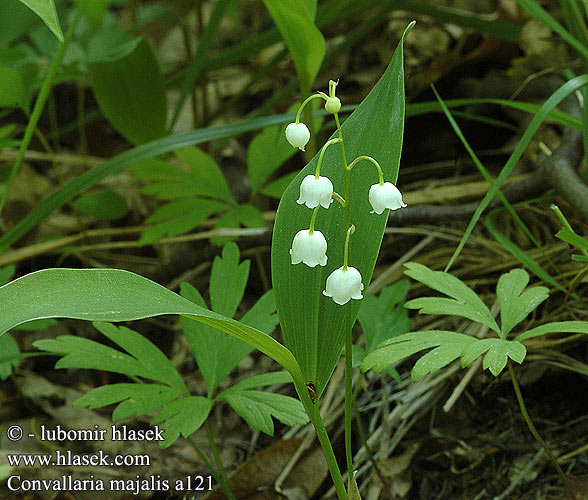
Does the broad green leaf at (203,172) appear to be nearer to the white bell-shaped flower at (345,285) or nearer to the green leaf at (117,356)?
the green leaf at (117,356)

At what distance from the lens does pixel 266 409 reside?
120 cm

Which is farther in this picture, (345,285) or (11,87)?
(11,87)

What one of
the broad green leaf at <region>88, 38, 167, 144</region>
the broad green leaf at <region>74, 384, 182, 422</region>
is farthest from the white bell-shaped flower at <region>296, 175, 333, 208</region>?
the broad green leaf at <region>88, 38, 167, 144</region>

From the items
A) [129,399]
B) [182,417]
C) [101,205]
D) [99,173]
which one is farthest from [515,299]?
[101,205]

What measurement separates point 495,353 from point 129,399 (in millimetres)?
725

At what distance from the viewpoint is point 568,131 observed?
5.78ft

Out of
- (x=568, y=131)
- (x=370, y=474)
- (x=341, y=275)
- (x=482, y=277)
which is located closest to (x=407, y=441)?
(x=370, y=474)

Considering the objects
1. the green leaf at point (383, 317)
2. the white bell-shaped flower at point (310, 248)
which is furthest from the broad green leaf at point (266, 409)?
the white bell-shaped flower at point (310, 248)

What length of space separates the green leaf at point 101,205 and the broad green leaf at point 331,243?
122 cm

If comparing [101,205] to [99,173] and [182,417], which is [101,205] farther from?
[182,417]

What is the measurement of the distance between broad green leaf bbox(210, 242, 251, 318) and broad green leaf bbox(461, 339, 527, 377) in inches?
21.3

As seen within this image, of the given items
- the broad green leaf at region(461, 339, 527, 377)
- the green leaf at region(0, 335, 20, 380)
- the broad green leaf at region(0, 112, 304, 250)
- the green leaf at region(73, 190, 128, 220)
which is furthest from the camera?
the green leaf at region(73, 190, 128, 220)

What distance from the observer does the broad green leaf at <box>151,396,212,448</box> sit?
3.80 ft

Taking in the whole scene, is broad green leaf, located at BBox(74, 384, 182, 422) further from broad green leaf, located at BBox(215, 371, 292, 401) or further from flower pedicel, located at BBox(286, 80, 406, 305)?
flower pedicel, located at BBox(286, 80, 406, 305)
